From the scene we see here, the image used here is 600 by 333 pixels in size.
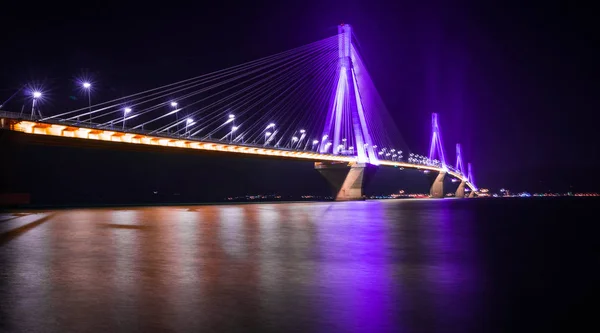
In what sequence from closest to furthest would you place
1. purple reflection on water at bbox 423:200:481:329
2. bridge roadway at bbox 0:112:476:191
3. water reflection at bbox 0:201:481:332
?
water reflection at bbox 0:201:481:332 < purple reflection on water at bbox 423:200:481:329 < bridge roadway at bbox 0:112:476:191

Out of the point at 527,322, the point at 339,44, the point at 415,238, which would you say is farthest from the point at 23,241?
the point at 339,44

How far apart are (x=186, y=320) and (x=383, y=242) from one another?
10.5m

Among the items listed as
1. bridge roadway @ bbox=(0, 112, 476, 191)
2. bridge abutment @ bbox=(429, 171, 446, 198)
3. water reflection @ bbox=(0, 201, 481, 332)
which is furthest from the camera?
bridge abutment @ bbox=(429, 171, 446, 198)

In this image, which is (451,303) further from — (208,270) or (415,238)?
(415,238)

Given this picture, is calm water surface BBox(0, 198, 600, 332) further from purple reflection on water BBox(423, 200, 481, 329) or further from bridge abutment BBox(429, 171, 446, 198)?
bridge abutment BBox(429, 171, 446, 198)

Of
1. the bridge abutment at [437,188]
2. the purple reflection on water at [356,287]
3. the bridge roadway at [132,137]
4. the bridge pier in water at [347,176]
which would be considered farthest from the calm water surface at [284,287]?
the bridge abutment at [437,188]

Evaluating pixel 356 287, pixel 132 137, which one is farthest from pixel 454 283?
pixel 132 137

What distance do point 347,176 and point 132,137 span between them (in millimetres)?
32111

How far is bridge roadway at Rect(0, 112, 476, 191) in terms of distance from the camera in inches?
1444

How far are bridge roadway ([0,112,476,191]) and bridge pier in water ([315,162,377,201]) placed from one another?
170cm

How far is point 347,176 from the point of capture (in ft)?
225

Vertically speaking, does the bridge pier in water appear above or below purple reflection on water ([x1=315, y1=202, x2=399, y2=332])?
above

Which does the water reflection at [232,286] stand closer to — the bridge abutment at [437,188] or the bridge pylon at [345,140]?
the bridge pylon at [345,140]

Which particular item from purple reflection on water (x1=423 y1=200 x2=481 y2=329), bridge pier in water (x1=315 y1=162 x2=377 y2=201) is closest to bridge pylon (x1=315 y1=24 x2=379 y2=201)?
bridge pier in water (x1=315 y1=162 x2=377 y2=201)
